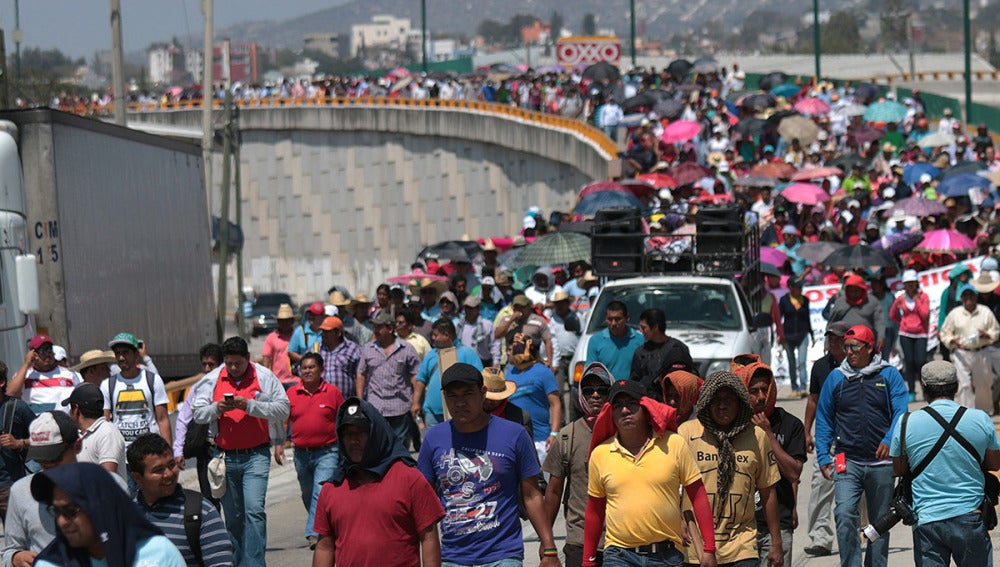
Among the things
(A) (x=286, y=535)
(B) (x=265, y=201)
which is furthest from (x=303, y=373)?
(B) (x=265, y=201)

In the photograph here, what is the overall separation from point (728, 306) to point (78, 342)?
20.6 feet

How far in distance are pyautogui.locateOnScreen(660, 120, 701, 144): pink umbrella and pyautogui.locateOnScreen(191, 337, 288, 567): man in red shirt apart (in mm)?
24681

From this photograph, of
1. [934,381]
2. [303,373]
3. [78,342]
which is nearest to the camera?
[934,381]

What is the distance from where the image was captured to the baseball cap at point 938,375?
8.59 metres

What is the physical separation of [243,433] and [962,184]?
1849 centimetres

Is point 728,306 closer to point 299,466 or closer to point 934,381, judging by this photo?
A: point 299,466

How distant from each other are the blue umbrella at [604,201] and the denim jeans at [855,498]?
61.0ft

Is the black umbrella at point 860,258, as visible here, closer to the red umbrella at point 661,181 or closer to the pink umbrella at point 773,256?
the pink umbrella at point 773,256

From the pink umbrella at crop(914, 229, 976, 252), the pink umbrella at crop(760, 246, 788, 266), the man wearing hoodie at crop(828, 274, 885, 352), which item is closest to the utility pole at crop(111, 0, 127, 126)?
the pink umbrella at crop(760, 246, 788, 266)

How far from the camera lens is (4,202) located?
14578 mm

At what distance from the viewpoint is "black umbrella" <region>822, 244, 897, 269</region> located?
2167 centimetres

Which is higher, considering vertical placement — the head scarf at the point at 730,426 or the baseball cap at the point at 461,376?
the baseball cap at the point at 461,376

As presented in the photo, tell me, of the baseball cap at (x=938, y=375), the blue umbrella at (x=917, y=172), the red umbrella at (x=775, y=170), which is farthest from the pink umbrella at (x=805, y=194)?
the baseball cap at (x=938, y=375)

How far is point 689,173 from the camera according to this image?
32.2 metres
